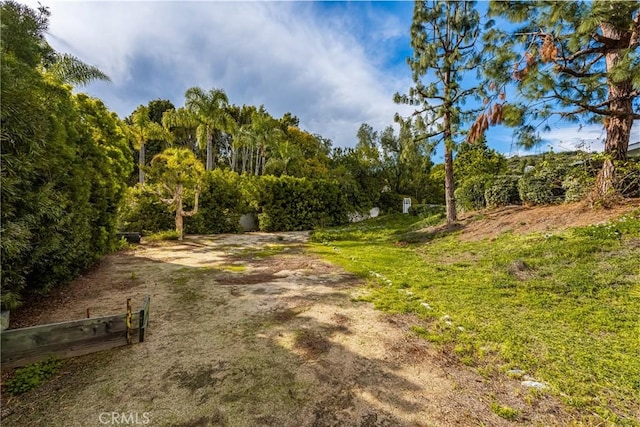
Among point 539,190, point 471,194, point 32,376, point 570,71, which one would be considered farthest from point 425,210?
point 32,376

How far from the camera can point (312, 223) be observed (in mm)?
17469

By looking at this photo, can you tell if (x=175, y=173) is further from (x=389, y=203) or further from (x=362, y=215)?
(x=389, y=203)

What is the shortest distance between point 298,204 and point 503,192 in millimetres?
10644

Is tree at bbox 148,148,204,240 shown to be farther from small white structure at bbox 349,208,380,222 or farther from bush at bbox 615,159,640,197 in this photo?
bush at bbox 615,159,640,197

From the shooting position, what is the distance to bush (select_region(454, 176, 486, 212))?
11.7 meters

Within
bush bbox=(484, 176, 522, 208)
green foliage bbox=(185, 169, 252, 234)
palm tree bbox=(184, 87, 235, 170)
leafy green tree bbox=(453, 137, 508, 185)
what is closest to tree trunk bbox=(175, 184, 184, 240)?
green foliage bbox=(185, 169, 252, 234)

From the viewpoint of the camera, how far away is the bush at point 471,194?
11711 millimetres

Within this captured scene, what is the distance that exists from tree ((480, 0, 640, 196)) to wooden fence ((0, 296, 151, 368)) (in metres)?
7.32

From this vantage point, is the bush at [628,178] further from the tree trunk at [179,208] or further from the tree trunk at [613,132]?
the tree trunk at [179,208]

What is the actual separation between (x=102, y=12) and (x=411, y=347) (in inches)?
258

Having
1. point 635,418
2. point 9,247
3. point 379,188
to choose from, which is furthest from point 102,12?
point 379,188

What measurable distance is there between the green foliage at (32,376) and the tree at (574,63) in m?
7.82

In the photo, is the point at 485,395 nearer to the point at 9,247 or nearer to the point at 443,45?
the point at 9,247

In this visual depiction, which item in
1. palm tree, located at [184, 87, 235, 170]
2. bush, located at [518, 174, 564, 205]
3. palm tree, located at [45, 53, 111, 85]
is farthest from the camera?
palm tree, located at [184, 87, 235, 170]
